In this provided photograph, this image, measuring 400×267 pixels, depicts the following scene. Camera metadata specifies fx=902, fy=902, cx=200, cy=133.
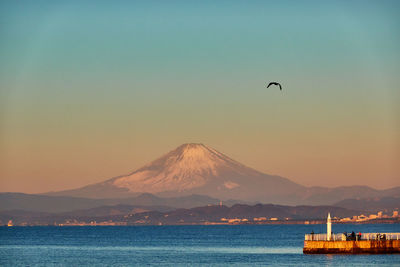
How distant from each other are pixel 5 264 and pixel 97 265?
10.9 metres

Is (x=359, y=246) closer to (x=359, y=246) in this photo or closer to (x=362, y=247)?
(x=359, y=246)

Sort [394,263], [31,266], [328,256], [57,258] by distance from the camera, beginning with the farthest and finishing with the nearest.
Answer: [57,258] < [31,266] < [328,256] < [394,263]

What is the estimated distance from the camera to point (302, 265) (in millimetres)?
83688

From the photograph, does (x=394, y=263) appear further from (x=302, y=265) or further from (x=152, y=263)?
(x=152, y=263)

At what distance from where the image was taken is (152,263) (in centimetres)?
9462

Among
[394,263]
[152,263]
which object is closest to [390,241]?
[394,263]

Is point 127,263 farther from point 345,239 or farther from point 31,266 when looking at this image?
point 345,239

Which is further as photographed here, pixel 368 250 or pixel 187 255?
pixel 187 255

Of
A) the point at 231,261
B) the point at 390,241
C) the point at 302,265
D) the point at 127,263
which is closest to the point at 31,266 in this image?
the point at 127,263

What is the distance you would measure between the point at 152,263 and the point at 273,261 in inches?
500

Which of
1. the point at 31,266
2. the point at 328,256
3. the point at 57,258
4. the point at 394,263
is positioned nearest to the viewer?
the point at 394,263

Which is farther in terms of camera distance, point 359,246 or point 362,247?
point 359,246

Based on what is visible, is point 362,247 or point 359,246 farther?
point 359,246

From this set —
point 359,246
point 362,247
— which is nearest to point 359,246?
point 359,246
